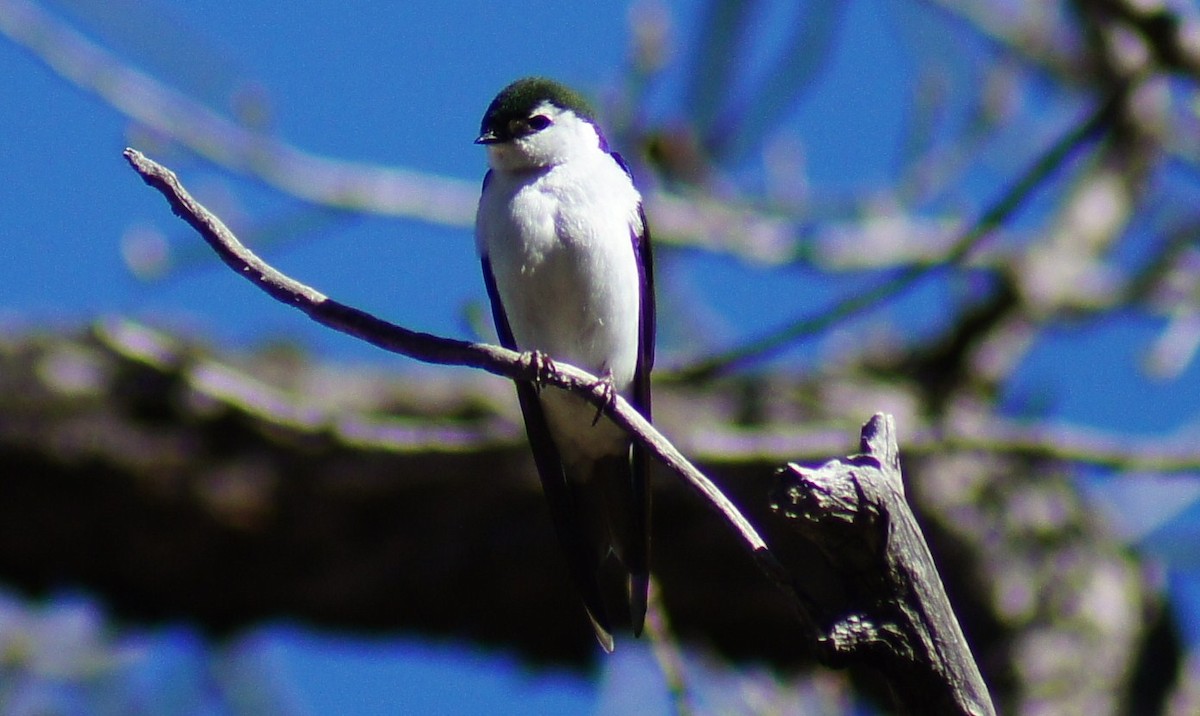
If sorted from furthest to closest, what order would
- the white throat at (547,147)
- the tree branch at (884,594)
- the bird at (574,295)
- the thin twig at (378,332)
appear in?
the white throat at (547,147)
the bird at (574,295)
the thin twig at (378,332)
the tree branch at (884,594)

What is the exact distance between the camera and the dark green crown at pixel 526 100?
4566mm

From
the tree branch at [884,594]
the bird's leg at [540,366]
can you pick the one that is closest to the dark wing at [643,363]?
the bird's leg at [540,366]

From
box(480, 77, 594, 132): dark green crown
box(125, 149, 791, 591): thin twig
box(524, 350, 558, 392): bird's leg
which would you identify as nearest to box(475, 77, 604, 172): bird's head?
box(480, 77, 594, 132): dark green crown

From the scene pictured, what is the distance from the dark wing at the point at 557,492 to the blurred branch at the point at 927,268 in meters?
0.54

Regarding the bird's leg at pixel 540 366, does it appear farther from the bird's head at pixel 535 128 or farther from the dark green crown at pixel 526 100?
the dark green crown at pixel 526 100

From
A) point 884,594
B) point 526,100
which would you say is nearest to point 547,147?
point 526,100

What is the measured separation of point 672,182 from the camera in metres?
6.21

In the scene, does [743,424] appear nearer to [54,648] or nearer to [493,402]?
[493,402]

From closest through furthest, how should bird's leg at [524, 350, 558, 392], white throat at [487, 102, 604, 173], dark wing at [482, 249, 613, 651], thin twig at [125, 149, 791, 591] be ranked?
thin twig at [125, 149, 791, 591] < bird's leg at [524, 350, 558, 392] < dark wing at [482, 249, 613, 651] < white throat at [487, 102, 604, 173]

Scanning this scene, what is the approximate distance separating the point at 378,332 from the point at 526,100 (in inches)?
85.2

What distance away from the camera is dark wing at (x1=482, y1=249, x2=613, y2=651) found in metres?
3.77

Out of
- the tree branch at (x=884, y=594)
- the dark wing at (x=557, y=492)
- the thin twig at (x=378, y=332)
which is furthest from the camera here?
the dark wing at (x=557, y=492)

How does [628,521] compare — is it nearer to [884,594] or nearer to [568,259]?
[568,259]

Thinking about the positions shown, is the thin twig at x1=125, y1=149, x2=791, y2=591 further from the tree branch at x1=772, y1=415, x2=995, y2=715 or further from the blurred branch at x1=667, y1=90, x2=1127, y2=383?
the blurred branch at x1=667, y1=90, x2=1127, y2=383
